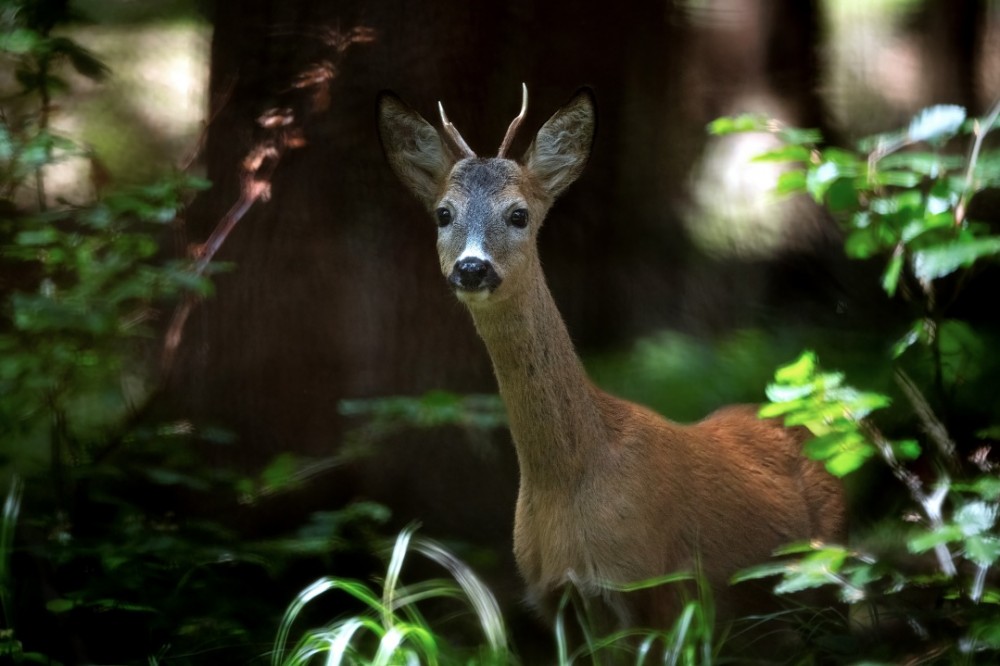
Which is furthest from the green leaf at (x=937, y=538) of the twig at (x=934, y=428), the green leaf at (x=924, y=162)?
the green leaf at (x=924, y=162)

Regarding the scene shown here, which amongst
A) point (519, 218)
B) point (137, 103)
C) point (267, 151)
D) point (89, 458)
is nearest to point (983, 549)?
point (519, 218)

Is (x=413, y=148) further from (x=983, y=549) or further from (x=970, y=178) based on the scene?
(x=983, y=549)

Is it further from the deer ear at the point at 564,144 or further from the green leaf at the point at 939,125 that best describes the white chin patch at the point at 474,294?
the green leaf at the point at 939,125

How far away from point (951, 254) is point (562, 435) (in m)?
1.59

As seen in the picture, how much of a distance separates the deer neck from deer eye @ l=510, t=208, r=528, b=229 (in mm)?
238

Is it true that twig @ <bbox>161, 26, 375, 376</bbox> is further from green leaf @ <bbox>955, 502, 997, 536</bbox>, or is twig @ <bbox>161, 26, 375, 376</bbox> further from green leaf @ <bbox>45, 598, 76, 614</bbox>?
green leaf @ <bbox>955, 502, 997, 536</bbox>

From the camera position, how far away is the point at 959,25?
7.25 m

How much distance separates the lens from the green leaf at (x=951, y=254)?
4.08 m

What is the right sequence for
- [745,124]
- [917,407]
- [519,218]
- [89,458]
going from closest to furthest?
1. [745,124]
2. [917,407]
3. [519,218]
4. [89,458]

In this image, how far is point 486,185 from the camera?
496 cm

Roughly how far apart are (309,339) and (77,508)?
1.48 m

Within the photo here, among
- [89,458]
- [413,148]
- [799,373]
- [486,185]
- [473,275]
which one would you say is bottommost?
[89,458]

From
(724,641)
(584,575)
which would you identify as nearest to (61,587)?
(584,575)

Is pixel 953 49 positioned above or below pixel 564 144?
above
